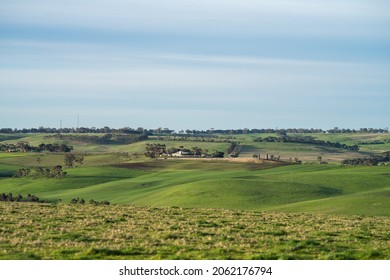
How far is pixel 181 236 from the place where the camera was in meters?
23.9

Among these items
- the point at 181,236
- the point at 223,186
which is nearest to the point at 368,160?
the point at 223,186

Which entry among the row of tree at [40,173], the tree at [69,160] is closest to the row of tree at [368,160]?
the tree at [69,160]

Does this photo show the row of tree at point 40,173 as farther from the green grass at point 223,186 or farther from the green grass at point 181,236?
the green grass at point 181,236

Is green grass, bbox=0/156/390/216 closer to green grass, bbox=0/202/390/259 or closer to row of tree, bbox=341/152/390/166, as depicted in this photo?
green grass, bbox=0/202/390/259

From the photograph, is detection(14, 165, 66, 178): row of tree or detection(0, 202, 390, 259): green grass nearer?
detection(0, 202, 390, 259): green grass

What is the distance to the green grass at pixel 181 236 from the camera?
20.3m

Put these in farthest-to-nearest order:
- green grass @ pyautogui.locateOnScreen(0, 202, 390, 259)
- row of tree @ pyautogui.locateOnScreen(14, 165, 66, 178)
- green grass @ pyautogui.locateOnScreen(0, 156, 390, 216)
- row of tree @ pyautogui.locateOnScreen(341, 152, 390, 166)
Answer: row of tree @ pyautogui.locateOnScreen(341, 152, 390, 166), row of tree @ pyautogui.locateOnScreen(14, 165, 66, 178), green grass @ pyautogui.locateOnScreen(0, 156, 390, 216), green grass @ pyautogui.locateOnScreen(0, 202, 390, 259)

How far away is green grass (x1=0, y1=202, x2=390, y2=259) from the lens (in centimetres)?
2034

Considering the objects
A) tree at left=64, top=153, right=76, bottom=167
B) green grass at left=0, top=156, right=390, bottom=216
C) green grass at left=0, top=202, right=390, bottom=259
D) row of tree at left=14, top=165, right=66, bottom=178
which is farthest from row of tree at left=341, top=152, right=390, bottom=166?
green grass at left=0, top=202, right=390, bottom=259

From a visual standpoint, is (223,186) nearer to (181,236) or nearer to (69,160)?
(181,236)

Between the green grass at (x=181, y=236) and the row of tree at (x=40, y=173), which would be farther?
the row of tree at (x=40, y=173)

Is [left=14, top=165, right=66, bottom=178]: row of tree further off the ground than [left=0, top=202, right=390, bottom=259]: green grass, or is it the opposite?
[left=0, top=202, right=390, bottom=259]: green grass
